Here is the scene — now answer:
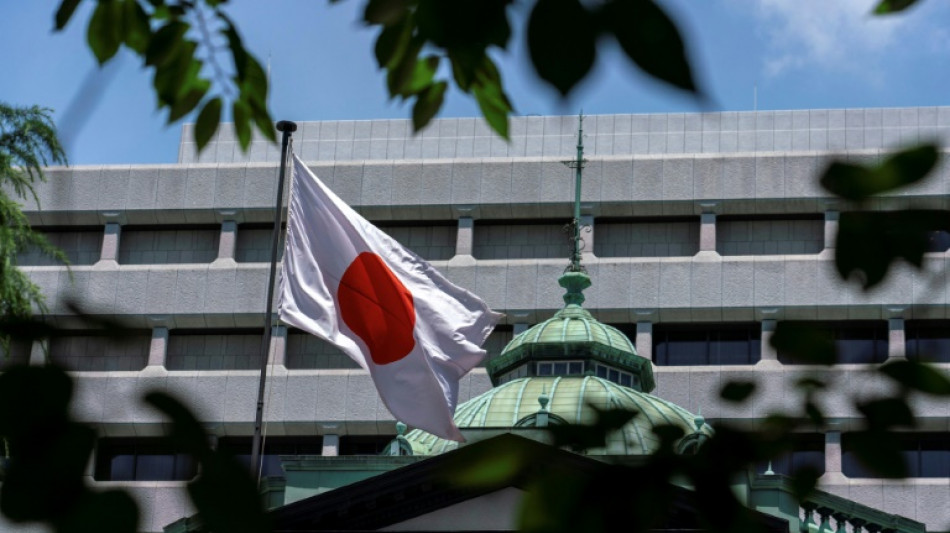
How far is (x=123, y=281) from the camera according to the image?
194 feet

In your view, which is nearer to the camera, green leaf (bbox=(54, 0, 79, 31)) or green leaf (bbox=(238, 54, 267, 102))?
green leaf (bbox=(54, 0, 79, 31))

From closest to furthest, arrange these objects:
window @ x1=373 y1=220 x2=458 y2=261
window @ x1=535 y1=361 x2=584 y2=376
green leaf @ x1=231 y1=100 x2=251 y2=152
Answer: green leaf @ x1=231 y1=100 x2=251 y2=152 → window @ x1=535 y1=361 x2=584 y2=376 → window @ x1=373 y1=220 x2=458 y2=261

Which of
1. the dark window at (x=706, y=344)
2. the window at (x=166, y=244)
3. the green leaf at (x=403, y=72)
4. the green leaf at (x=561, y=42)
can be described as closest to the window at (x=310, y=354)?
the window at (x=166, y=244)

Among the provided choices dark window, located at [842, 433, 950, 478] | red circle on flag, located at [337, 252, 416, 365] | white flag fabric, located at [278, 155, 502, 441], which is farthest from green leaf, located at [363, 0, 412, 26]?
dark window, located at [842, 433, 950, 478]

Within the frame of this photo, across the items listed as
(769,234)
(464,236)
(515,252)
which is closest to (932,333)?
(769,234)

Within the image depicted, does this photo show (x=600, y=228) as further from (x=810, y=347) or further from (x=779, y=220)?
(x=810, y=347)

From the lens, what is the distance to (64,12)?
6207 mm

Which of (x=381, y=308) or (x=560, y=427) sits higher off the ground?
(x=381, y=308)

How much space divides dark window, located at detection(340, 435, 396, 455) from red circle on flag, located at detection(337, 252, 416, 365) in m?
27.5

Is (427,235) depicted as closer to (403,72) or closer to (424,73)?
(424,73)

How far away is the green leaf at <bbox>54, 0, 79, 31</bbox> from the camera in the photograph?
613cm

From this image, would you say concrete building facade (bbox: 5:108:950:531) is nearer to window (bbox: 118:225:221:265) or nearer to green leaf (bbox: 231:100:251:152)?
window (bbox: 118:225:221:265)

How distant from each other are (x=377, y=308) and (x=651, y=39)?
80.6 feet

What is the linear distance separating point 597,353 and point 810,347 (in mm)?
31849
